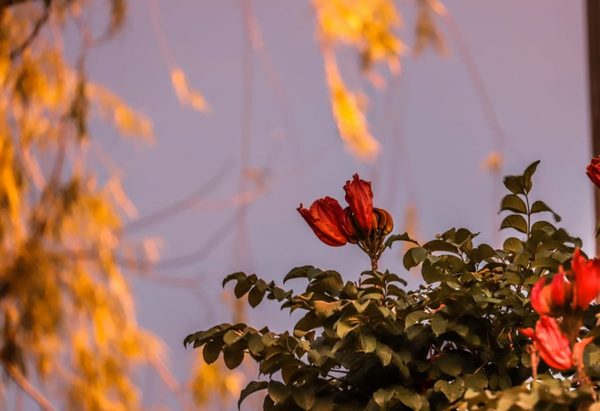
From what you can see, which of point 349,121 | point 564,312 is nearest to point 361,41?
point 349,121

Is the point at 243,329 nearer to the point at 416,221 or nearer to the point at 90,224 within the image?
the point at 416,221

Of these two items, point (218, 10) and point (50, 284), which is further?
point (218, 10)

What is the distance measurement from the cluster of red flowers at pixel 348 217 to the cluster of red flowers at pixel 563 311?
223 mm

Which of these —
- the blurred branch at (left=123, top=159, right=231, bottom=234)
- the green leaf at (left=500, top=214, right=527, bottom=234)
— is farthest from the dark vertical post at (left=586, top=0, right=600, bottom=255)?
the blurred branch at (left=123, top=159, right=231, bottom=234)

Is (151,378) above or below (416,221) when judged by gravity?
below

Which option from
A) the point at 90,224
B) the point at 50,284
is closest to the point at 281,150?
the point at 90,224

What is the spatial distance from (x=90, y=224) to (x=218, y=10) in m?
1.04

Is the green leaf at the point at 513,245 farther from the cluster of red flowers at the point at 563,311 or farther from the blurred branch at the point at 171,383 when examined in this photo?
the blurred branch at the point at 171,383

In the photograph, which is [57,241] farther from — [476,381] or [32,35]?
[476,381]

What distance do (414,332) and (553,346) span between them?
6.7 inches

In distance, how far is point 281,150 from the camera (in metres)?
3.21

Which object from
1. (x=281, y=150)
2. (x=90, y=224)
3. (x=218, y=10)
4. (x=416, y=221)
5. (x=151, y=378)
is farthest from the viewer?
(x=218, y=10)

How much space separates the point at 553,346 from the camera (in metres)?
0.68

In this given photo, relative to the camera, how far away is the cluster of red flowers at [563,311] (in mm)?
679
